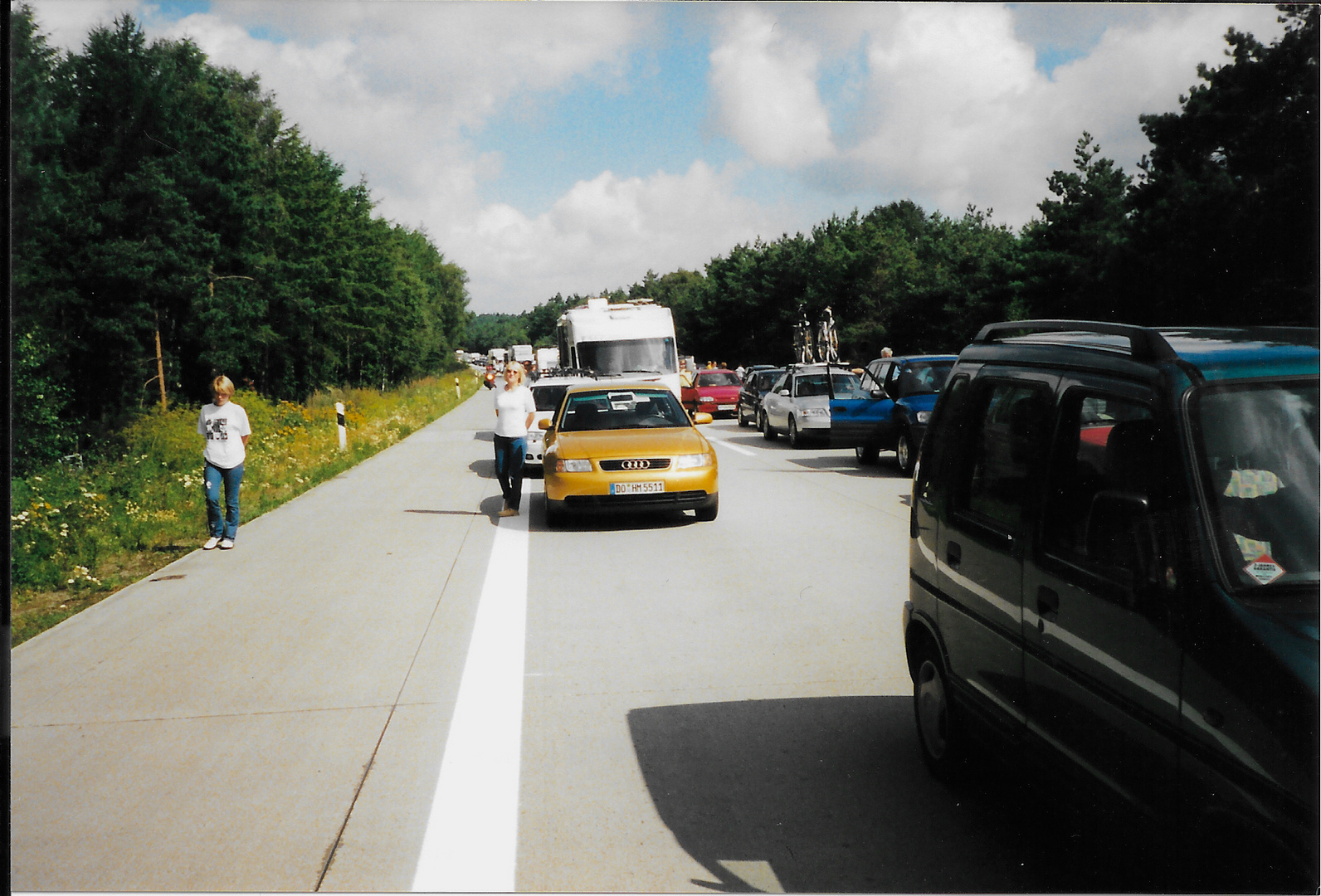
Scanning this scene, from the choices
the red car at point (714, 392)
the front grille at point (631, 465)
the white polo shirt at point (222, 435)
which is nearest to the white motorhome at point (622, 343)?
the red car at point (714, 392)

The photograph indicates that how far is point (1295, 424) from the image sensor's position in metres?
2.74

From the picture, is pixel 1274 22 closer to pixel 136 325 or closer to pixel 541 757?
pixel 541 757

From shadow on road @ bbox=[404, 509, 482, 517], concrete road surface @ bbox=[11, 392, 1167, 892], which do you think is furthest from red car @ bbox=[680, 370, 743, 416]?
concrete road surface @ bbox=[11, 392, 1167, 892]

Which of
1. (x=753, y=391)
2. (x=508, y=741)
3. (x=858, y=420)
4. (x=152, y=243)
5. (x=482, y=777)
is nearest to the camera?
(x=482, y=777)

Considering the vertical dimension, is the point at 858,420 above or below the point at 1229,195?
below

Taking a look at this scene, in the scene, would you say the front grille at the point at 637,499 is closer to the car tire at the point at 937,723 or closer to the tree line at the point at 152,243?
the car tire at the point at 937,723

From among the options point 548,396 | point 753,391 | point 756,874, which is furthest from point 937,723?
point 753,391

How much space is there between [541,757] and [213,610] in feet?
13.9

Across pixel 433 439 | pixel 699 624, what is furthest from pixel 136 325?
pixel 699 624

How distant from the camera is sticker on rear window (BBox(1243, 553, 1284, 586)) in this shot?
2.52 m

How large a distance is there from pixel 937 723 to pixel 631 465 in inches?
290

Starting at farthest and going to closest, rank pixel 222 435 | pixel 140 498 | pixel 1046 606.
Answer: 1. pixel 140 498
2. pixel 222 435
3. pixel 1046 606

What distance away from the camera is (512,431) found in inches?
502

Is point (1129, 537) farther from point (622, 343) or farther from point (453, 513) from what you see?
point (622, 343)
